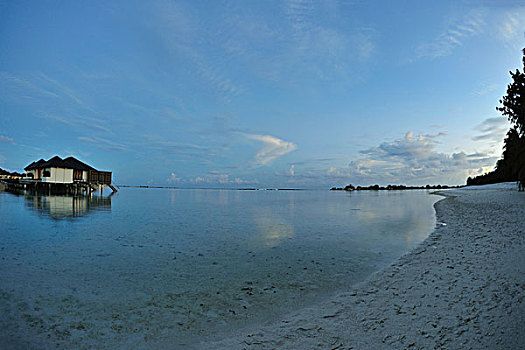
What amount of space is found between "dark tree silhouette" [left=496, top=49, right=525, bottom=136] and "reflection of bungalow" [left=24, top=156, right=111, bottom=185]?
200 ft

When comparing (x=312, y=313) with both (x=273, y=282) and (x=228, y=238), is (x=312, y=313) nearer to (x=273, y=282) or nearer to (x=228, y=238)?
(x=273, y=282)

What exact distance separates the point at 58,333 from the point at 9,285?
2.86 meters

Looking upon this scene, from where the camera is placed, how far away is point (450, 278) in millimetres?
4996

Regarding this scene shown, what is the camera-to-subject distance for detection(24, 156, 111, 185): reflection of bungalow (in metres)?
45.2

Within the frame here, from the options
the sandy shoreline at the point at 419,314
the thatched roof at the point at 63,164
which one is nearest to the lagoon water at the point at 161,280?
the sandy shoreline at the point at 419,314

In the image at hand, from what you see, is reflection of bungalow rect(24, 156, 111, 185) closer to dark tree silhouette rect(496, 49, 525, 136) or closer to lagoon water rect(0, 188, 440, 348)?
lagoon water rect(0, 188, 440, 348)

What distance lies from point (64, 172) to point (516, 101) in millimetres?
61957

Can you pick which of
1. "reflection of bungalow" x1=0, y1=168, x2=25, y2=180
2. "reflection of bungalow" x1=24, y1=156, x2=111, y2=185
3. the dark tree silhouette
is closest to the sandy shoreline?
the dark tree silhouette

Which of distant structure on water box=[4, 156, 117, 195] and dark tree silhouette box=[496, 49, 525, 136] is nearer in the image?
dark tree silhouette box=[496, 49, 525, 136]

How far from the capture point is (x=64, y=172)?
153ft

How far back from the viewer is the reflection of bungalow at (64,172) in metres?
45.2

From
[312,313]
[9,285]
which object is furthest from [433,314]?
[9,285]

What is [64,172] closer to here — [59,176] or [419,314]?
[59,176]

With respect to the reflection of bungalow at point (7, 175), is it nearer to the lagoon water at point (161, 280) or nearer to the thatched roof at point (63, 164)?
the thatched roof at point (63, 164)
